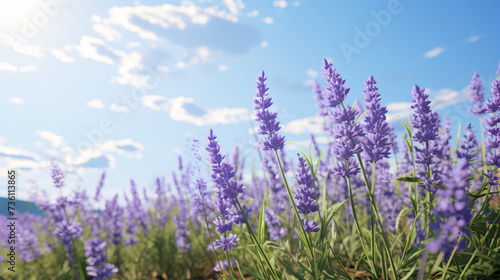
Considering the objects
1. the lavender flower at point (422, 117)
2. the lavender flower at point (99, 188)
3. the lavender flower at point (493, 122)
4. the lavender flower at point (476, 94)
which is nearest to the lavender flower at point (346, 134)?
the lavender flower at point (422, 117)

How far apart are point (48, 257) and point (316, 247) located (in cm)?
390

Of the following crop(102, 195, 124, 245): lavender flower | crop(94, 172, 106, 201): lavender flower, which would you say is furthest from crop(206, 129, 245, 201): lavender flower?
crop(94, 172, 106, 201): lavender flower

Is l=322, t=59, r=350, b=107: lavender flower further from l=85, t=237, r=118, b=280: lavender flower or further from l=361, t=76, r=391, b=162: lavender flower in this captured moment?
l=85, t=237, r=118, b=280: lavender flower

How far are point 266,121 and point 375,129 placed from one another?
612 mm

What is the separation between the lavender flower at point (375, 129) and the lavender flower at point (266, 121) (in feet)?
1.60

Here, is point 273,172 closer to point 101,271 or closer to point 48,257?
point 101,271

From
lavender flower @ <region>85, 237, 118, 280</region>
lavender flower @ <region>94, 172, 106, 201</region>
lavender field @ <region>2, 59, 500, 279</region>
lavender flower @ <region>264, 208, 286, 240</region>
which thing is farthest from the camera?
lavender flower @ <region>94, 172, 106, 201</region>

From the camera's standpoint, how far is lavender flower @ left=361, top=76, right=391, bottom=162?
5.84 ft

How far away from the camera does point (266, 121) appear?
6.06 feet

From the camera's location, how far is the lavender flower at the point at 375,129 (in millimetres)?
1780

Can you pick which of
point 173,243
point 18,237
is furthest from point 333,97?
point 18,237

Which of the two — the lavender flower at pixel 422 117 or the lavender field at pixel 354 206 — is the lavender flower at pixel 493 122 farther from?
the lavender flower at pixel 422 117

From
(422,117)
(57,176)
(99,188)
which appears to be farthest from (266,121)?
(99,188)

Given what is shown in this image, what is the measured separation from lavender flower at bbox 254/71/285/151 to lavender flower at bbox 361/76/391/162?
1.60ft
